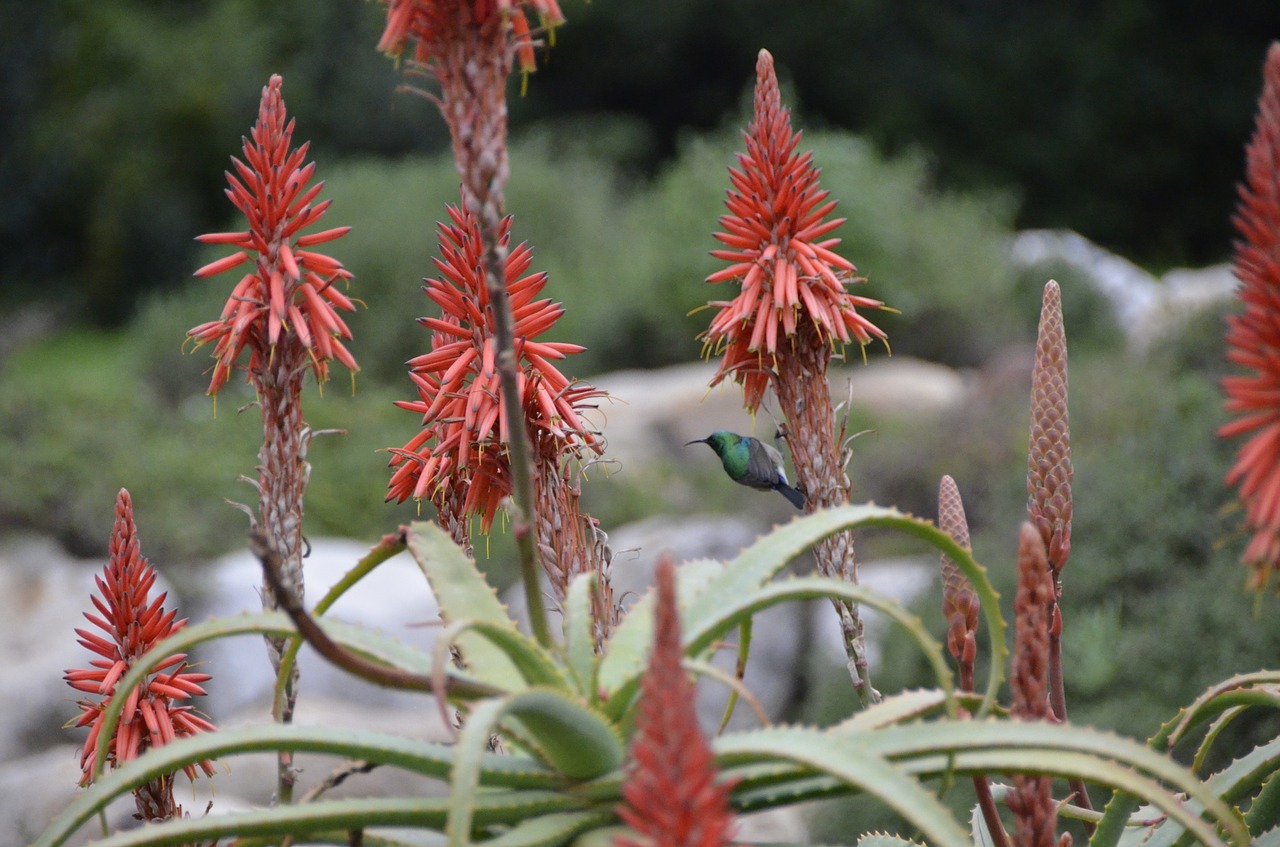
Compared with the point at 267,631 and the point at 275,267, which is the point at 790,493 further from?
the point at 267,631

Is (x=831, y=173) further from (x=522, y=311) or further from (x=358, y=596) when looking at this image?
(x=522, y=311)

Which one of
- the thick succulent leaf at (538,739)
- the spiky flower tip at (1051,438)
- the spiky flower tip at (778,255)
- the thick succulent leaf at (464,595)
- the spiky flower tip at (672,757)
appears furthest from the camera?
the spiky flower tip at (778,255)

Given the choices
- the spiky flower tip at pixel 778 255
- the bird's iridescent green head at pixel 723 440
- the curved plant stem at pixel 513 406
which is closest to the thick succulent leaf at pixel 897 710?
the curved plant stem at pixel 513 406

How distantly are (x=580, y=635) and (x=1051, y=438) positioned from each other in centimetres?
82

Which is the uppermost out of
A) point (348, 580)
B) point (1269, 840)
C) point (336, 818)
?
point (348, 580)

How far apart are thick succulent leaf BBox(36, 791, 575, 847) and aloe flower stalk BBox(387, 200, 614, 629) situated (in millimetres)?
539

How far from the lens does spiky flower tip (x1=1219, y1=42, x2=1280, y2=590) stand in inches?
46.3

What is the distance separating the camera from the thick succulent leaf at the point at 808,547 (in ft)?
4.47

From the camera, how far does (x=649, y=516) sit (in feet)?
33.6

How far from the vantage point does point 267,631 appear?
4.67 ft

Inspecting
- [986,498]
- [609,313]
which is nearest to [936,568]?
[986,498]

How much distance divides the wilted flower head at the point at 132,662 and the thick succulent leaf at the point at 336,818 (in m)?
0.41

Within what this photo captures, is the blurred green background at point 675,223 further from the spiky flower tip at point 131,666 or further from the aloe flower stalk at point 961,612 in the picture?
the spiky flower tip at point 131,666

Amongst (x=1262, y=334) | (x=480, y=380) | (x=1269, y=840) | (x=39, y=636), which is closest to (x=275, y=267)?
(x=480, y=380)
